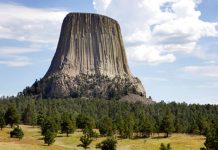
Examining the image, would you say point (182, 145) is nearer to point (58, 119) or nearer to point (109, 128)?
point (109, 128)

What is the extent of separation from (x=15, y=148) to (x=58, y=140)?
55560mm

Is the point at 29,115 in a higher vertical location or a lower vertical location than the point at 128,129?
higher

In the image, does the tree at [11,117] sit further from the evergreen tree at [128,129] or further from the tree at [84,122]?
the evergreen tree at [128,129]

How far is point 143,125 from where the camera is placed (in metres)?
149

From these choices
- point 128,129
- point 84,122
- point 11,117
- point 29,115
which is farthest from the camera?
point 29,115

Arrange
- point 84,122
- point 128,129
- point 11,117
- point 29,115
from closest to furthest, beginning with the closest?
1. point 128,129
2. point 11,117
3. point 84,122
4. point 29,115

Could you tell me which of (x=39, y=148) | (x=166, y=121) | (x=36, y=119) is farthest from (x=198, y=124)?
(x=39, y=148)

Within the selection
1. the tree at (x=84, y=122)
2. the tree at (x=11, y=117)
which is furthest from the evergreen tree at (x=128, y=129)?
the tree at (x=11, y=117)

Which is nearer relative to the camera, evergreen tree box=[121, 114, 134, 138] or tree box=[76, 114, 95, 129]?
evergreen tree box=[121, 114, 134, 138]

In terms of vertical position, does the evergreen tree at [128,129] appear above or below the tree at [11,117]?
below

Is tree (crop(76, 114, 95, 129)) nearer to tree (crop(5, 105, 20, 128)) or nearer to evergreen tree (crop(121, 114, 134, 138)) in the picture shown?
evergreen tree (crop(121, 114, 134, 138))

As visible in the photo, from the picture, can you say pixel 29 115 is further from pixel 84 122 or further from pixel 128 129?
pixel 128 129

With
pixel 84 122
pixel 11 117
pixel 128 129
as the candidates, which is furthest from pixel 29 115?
pixel 128 129

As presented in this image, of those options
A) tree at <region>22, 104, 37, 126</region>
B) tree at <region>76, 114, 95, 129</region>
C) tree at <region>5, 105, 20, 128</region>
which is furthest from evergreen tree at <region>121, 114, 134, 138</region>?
tree at <region>22, 104, 37, 126</region>
